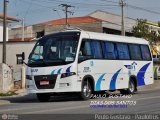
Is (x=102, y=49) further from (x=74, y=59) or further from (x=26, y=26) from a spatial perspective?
(x=26, y=26)

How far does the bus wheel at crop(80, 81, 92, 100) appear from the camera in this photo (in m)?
21.3

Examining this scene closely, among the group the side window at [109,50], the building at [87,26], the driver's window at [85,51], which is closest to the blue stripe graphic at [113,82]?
the side window at [109,50]

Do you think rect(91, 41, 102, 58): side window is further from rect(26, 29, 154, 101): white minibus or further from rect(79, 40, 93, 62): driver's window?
rect(79, 40, 93, 62): driver's window

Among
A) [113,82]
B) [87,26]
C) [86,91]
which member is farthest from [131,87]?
[87,26]

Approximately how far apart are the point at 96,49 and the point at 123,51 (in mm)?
3245

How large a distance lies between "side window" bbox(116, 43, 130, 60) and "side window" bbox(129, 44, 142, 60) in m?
0.58

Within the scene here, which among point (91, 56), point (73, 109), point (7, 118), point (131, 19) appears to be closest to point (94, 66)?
point (91, 56)

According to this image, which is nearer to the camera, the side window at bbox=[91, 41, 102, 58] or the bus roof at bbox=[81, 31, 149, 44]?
the side window at bbox=[91, 41, 102, 58]

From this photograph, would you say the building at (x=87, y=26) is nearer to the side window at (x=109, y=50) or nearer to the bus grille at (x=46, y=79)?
the side window at (x=109, y=50)

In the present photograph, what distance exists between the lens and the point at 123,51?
2567cm

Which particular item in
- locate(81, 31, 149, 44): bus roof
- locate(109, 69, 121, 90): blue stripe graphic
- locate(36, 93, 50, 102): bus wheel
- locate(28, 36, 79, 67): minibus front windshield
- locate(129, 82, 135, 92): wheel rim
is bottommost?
locate(36, 93, 50, 102): bus wheel

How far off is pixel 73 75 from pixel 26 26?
67.0 metres

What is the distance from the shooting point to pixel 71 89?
2080 centimetres

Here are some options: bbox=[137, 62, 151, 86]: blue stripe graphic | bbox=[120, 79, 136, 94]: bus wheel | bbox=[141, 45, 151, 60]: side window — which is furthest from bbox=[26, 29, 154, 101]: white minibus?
bbox=[141, 45, 151, 60]: side window
